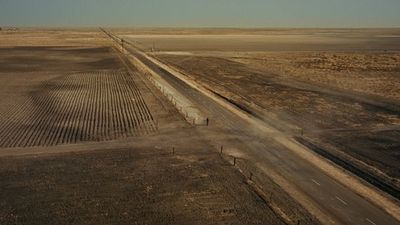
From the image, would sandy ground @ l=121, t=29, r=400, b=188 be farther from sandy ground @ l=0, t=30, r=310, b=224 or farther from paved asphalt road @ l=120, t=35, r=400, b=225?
sandy ground @ l=0, t=30, r=310, b=224

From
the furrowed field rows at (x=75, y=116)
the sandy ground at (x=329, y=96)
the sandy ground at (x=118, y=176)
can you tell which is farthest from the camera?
the furrowed field rows at (x=75, y=116)

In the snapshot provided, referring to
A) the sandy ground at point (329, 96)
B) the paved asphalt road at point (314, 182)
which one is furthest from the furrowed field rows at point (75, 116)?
the sandy ground at point (329, 96)

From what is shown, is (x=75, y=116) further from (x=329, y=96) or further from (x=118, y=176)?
(x=329, y=96)

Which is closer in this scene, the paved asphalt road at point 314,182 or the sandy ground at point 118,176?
the paved asphalt road at point 314,182

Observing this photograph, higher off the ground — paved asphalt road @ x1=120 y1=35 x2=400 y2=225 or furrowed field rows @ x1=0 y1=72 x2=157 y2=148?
paved asphalt road @ x1=120 y1=35 x2=400 y2=225

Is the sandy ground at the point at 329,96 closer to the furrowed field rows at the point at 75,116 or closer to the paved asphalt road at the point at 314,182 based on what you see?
the paved asphalt road at the point at 314,182

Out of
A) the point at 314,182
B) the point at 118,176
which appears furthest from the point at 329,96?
the point at 118,176

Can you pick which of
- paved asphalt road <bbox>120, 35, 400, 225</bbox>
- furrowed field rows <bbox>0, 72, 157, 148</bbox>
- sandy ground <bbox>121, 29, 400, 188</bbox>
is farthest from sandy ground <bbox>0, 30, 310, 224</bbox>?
sandy ground <bbox>121, 29, 400, 188</bbox>
